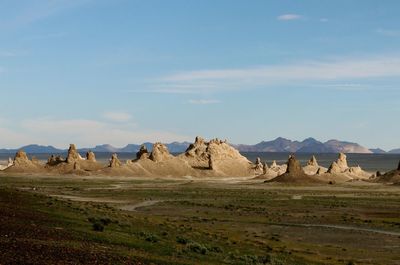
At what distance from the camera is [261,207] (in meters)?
87.4

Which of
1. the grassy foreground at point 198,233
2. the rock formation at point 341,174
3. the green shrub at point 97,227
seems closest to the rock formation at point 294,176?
the rock formation at point 341,174

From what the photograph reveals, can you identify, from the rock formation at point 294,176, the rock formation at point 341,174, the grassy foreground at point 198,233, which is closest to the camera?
the grassy foreground at point 198,233

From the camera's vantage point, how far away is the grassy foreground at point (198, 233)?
86.9ft

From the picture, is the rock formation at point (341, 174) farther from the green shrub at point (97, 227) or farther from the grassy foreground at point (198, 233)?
the green shrub at point (97, 227)

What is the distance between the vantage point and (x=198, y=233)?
48.6m

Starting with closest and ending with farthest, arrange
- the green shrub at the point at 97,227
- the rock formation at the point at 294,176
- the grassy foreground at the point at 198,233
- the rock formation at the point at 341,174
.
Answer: the grassy foreground at the point at 198,233 → the green shrub at the point at 97,227 → the rock formation at the point at 294,176 → the rock formation at the point at 341,174

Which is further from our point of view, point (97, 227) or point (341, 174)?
point (341, 174)

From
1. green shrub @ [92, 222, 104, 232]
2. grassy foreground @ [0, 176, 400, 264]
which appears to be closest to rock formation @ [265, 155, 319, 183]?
grassy foreground @ [0, 176, 400, 264]

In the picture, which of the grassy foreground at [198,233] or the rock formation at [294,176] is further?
the rock formation at [294,176]

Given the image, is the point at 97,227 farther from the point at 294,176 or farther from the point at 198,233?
the point at 294,176

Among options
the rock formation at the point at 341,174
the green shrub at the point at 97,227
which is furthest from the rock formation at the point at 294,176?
the green shrub at the point at 97,227

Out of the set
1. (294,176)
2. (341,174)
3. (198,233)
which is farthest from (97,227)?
(341,174)

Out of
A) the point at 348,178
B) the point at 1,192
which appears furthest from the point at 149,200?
the point at 348,178

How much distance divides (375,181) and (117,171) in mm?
80919
